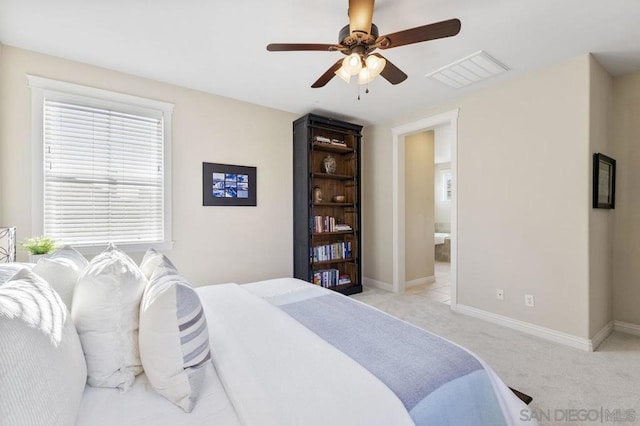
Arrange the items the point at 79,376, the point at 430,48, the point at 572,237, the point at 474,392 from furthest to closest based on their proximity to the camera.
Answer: the point at 572,237 < the point at 430,48 < the point at 474,392 < the point at 79,376

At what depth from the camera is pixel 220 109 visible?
11.5 ft

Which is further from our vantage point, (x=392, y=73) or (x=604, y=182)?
(x=604, y=182)

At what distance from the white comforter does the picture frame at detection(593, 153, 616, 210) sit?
2.86m

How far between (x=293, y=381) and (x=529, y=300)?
2928 mm

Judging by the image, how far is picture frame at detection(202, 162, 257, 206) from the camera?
11.2 feet

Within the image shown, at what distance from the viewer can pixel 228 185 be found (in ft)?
11.7

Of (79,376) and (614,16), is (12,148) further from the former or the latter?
(614,16)

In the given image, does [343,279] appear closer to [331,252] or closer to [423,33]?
[331,252]

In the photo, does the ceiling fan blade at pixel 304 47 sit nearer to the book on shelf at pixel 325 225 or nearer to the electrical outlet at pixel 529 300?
the book on shelf at pixel 325 225

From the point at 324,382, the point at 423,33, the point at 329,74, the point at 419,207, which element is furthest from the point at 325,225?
the point at 324,382

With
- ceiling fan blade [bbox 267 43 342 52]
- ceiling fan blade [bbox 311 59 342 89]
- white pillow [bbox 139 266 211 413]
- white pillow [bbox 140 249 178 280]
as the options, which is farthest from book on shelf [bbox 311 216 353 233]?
white pillow [bbox 139 266 211 413]

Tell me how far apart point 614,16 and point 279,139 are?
129 inches

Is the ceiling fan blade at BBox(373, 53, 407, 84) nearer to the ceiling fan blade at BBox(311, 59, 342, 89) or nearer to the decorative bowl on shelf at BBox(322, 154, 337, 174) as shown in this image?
the ceiling fan blade at BBox(311, 59, 342, 89)

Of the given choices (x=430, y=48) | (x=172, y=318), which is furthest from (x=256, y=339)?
(x=430, y=48)
